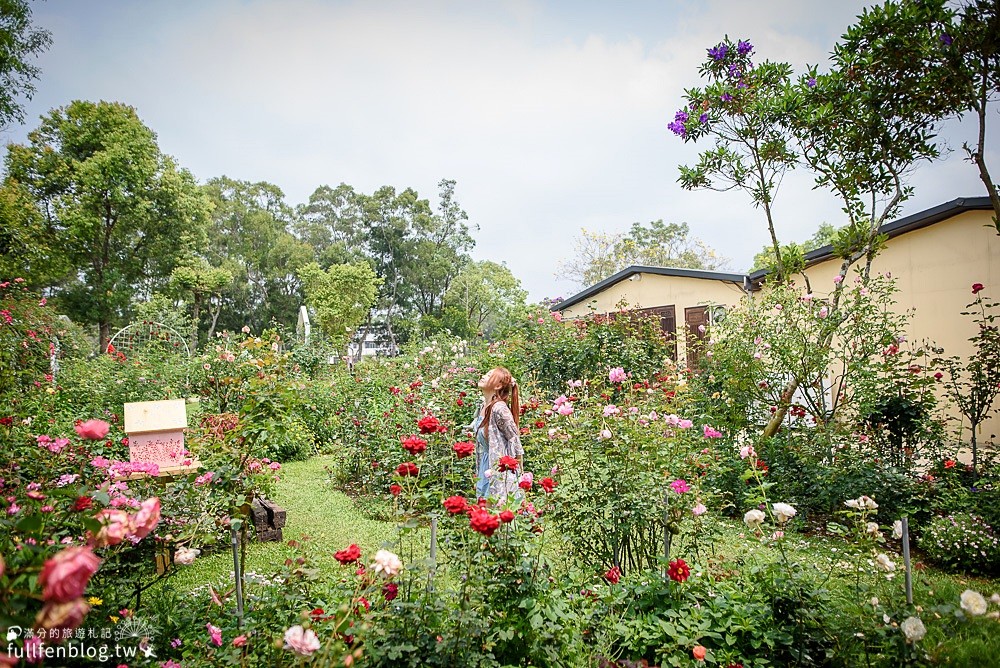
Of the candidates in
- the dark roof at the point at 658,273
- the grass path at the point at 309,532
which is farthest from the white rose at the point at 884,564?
the dark roof at the point at 658,273

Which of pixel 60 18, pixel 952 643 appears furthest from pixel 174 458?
pixel 952 643

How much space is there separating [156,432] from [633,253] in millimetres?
25676

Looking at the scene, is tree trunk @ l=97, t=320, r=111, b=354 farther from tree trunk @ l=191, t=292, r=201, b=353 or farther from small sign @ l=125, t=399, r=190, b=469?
small sign @ l=125, t=399, r=190, b=469

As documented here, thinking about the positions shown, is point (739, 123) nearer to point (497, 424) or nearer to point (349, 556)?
point (497, 424)

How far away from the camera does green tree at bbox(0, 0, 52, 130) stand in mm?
4895

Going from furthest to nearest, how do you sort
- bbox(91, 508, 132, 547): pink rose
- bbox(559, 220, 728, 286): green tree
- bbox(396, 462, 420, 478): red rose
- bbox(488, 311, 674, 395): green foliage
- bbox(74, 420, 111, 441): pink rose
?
bbox(559, 220, 728, 286): green tree < bbox(488, 311, 674, 395): green foliage < bbox(396, 462, 420, 478): red rose < bbox(74, 420, 111, 441): pink rose < bbox(91, 508, 132, 547): pink rose

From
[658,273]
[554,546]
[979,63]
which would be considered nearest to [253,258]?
[658,273]

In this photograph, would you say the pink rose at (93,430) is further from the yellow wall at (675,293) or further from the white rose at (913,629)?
the yellow wall at (675,293)

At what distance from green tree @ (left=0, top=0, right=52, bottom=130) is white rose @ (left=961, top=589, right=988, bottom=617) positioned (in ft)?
25.3

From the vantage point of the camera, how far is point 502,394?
4117mm

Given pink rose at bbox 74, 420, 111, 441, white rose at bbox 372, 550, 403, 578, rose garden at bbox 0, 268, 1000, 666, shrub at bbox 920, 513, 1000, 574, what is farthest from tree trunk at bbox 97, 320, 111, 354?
shrub at bbox 920, 513, 1000, 574

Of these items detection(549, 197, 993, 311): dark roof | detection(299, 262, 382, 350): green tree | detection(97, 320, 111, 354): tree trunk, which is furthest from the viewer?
detection(299, 262, 382, 350): green tree

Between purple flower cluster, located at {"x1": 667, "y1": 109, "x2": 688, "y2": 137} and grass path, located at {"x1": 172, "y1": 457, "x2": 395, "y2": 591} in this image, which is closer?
grass path, located at {"x1": 172, "y1": 457, "x2": 395, "y2": 591}

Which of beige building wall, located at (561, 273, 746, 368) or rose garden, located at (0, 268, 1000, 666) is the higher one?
beige building wall, located at (561, 273, 746, 368)
